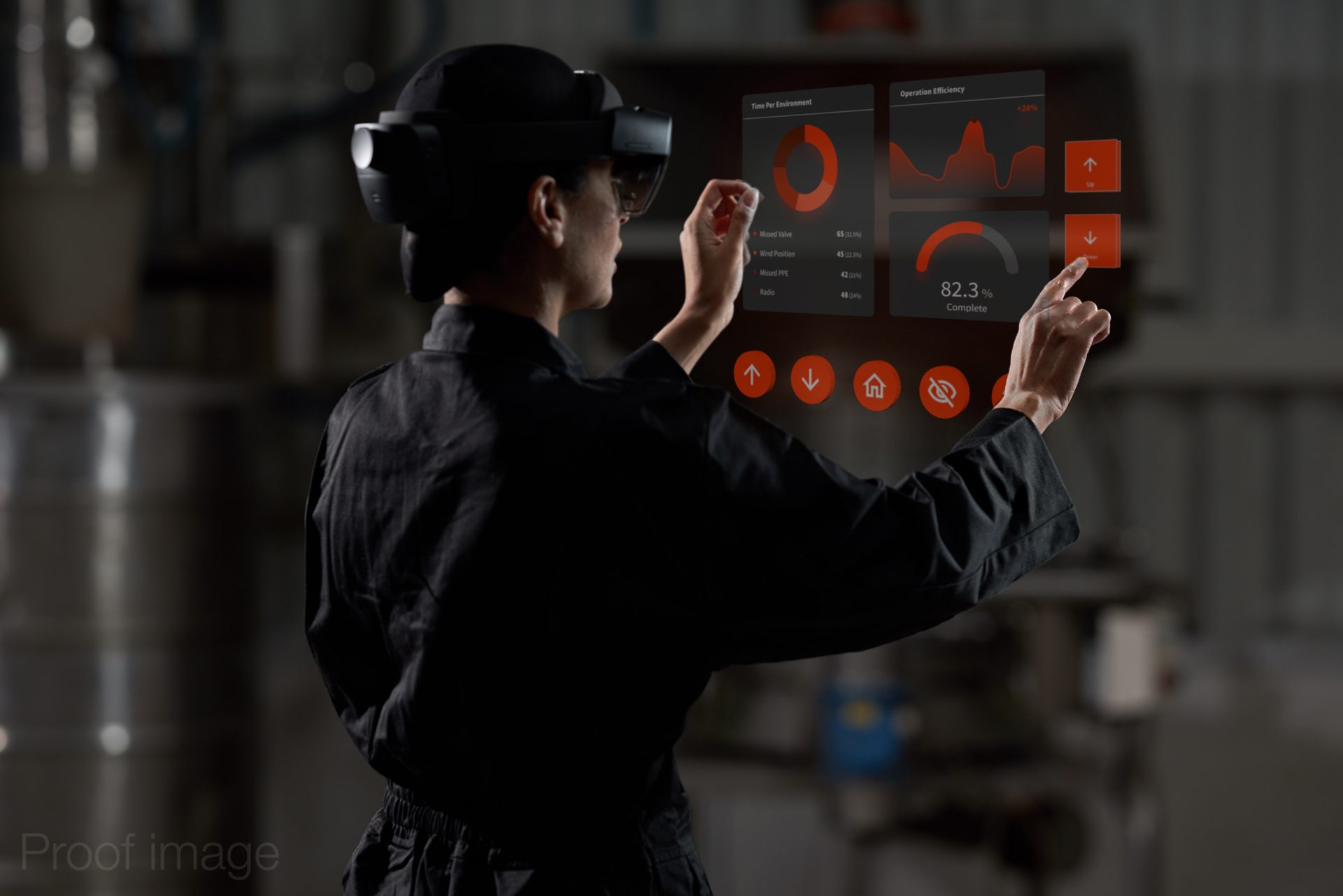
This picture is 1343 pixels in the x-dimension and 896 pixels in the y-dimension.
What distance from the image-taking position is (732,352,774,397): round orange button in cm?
95

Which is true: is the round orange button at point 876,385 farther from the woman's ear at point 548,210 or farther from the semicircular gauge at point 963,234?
the woman's ear at point 548,210

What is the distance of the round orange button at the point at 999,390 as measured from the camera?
2.68 ft

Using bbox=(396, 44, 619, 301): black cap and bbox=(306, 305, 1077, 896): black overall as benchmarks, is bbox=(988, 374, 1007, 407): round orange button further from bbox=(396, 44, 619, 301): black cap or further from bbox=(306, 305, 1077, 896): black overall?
bbox=(396, 44, 619, 301): black cap

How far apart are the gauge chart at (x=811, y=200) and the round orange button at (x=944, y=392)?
6 centimetres

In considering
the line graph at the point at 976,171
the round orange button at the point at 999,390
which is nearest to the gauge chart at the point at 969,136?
the line graph at the point at 976,171

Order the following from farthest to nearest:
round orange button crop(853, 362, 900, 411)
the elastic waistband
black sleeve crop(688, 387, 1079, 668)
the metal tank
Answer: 1. the metal tank
2. round orange button crop(853, 362, 900, 411)
3. the elastic waistband
4. black sleeve crop(688, 387, 1079, 668)

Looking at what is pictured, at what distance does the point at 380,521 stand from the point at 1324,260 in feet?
5.90

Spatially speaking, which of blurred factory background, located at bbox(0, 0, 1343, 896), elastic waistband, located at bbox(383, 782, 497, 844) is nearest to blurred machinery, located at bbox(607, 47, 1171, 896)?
blurred factory background, located at bbox(0, 0, 1343, 896)

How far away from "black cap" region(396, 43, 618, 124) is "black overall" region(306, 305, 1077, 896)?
117mm

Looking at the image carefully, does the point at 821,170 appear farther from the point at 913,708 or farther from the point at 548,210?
the point at 913,708

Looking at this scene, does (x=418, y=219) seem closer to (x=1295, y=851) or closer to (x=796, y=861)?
(x=796, y=861)

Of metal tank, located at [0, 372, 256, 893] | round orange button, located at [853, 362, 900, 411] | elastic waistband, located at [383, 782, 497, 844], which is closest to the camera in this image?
elastic waistband, located at [383, 782, 497, 844]

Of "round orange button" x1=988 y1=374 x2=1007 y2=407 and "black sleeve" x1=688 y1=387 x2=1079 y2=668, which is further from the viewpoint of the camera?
"round orange button" x1=988 y1=374 x2=1007 y2=407

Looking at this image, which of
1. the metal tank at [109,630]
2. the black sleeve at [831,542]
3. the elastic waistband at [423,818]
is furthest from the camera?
the metal tank at [109,630]
